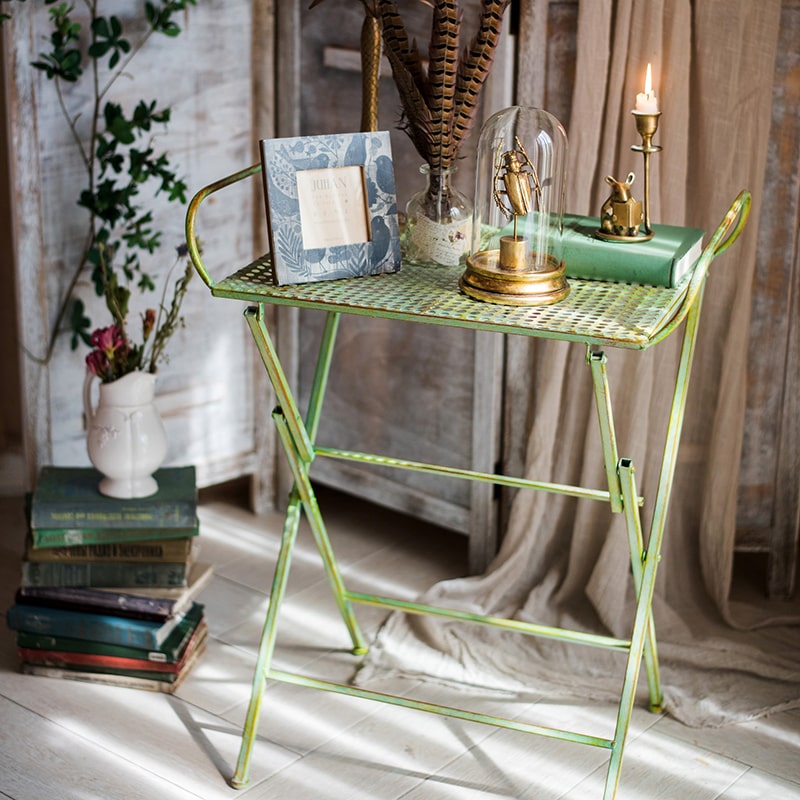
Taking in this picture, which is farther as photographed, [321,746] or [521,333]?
[321,746]

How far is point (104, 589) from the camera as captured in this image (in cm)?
254

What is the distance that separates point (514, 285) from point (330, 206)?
1.09ft

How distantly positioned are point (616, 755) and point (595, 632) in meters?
0.69

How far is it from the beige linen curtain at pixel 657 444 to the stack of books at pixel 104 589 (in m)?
0.42

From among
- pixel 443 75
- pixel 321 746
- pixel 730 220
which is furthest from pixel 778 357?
pixel 321 746

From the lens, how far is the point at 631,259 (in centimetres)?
201

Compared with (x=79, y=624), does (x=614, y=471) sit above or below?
above

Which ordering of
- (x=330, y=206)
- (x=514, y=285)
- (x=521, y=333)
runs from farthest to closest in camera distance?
(x=330, y=206)
(x=514, y=285)
(x=521, y=333)

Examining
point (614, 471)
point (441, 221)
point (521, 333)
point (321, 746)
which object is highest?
point (441, 221)

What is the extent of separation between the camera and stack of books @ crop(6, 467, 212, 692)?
2527 millimetres

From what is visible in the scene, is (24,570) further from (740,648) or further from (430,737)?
(740,648)

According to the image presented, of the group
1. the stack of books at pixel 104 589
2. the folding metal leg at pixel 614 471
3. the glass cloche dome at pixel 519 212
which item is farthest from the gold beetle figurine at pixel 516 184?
the stack of books at pixel 104 589

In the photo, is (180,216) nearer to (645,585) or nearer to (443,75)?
(443,75)

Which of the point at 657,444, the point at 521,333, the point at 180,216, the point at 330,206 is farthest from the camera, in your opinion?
the point at 180,216
